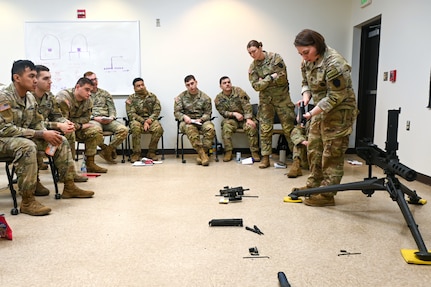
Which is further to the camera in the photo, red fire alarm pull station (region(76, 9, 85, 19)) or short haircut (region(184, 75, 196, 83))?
red fire alarm pull station (region(76, 9, 85, 19))

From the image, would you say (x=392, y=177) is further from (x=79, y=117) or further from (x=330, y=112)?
(x=79, y=117)

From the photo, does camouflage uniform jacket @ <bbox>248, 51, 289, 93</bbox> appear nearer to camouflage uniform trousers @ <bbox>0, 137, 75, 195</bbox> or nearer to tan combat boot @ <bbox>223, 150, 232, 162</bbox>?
tan combat boot @ <bbox>223, 150, 232, 162</bbox>

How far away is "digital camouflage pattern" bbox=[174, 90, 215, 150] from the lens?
17.9ft

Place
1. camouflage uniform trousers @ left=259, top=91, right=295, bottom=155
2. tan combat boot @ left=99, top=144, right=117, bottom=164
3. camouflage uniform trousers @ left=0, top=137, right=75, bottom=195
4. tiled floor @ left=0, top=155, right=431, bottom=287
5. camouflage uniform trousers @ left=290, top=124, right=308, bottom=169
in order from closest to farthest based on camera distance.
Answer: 1. tiled floor @ left=0, top=155, right=431, bottom=287
2. camouflage uniform trousers @ left=0, top=137, right=75, bottom=195
3. camouflage uniform trousers @ left=290, top=124, right=308, bottom=169
4. camouflage uniform trousers @ left=259, top=91, right=295, bottom=155
5. tan combat boot @ left=99, top=144, right=117, bottom=164

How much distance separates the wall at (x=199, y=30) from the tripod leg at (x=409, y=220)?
12.6ft

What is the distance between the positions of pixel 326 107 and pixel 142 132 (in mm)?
3411

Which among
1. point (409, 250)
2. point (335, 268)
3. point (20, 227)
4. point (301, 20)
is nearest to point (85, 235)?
point (20, 227)

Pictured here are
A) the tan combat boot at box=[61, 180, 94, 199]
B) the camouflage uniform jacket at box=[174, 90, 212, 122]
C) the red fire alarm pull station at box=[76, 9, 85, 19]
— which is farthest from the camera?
the red fire alarm pull station at box=[76, 9, 85, 19]

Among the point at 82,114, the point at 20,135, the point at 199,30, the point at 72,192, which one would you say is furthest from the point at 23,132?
the point at 199,30

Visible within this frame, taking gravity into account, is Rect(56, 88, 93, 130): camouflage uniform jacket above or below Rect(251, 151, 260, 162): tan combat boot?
above

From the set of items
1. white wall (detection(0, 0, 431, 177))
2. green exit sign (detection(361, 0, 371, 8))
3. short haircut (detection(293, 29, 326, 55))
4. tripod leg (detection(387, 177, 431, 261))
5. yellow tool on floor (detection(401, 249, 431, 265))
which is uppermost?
green exit sign (detection(361, 0, 371, 8))

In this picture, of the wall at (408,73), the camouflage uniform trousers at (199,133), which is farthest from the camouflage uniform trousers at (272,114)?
the wall at (408,73)

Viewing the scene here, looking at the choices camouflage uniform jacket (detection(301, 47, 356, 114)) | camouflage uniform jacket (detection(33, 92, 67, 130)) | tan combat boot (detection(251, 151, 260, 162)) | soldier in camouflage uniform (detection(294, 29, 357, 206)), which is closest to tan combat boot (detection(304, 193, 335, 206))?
soldier in camouflage uniform (detection(294, 29, 357, 206))

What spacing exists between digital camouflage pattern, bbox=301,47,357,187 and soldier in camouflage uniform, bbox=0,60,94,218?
89.1 inches
